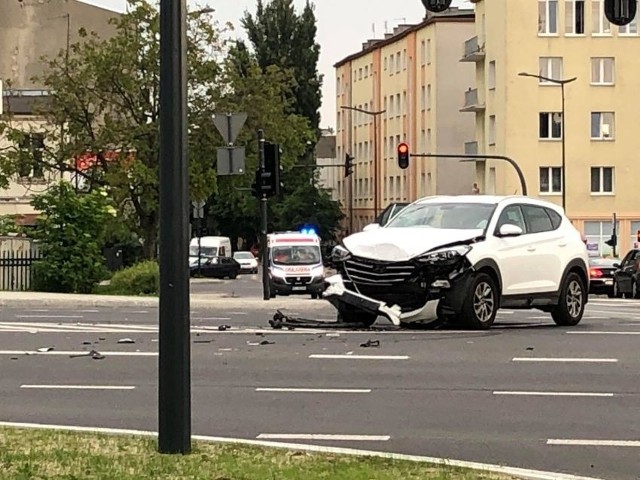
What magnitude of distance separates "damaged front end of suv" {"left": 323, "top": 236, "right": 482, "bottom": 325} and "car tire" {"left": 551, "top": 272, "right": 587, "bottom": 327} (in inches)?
80.8

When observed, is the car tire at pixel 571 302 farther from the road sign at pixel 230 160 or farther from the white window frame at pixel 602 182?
the white window frame at pixel 602 182

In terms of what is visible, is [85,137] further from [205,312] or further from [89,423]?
[89,423]

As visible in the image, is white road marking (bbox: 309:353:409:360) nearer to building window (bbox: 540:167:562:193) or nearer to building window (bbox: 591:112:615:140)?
building window (bbox: 540:167:562:193)

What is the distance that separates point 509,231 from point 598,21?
61.9 metres

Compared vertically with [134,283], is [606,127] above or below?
above

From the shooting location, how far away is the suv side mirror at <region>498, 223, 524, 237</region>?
18.6 metres

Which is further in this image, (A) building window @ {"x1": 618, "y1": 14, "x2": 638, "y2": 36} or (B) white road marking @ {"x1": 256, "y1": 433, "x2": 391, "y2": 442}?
(A) building window @ {"x1": 618, "y1": 14, "x2": 638, "y2": 36}

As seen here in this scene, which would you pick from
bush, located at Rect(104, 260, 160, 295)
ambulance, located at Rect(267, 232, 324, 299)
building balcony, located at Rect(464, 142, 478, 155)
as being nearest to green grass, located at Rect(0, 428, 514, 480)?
bush, located at Rect(104, 260, 160, 295)

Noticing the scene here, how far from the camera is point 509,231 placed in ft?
61.1

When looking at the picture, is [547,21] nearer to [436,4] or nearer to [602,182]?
[602,182]

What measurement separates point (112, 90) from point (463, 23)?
49.6 m

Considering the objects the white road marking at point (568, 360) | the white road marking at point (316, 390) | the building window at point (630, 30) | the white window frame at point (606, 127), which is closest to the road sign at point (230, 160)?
the white road marking at point (568, 360)

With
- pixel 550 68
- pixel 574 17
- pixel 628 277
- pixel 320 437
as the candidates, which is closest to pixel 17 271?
pixel 628 277

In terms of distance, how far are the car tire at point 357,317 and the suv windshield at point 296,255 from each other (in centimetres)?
2650
